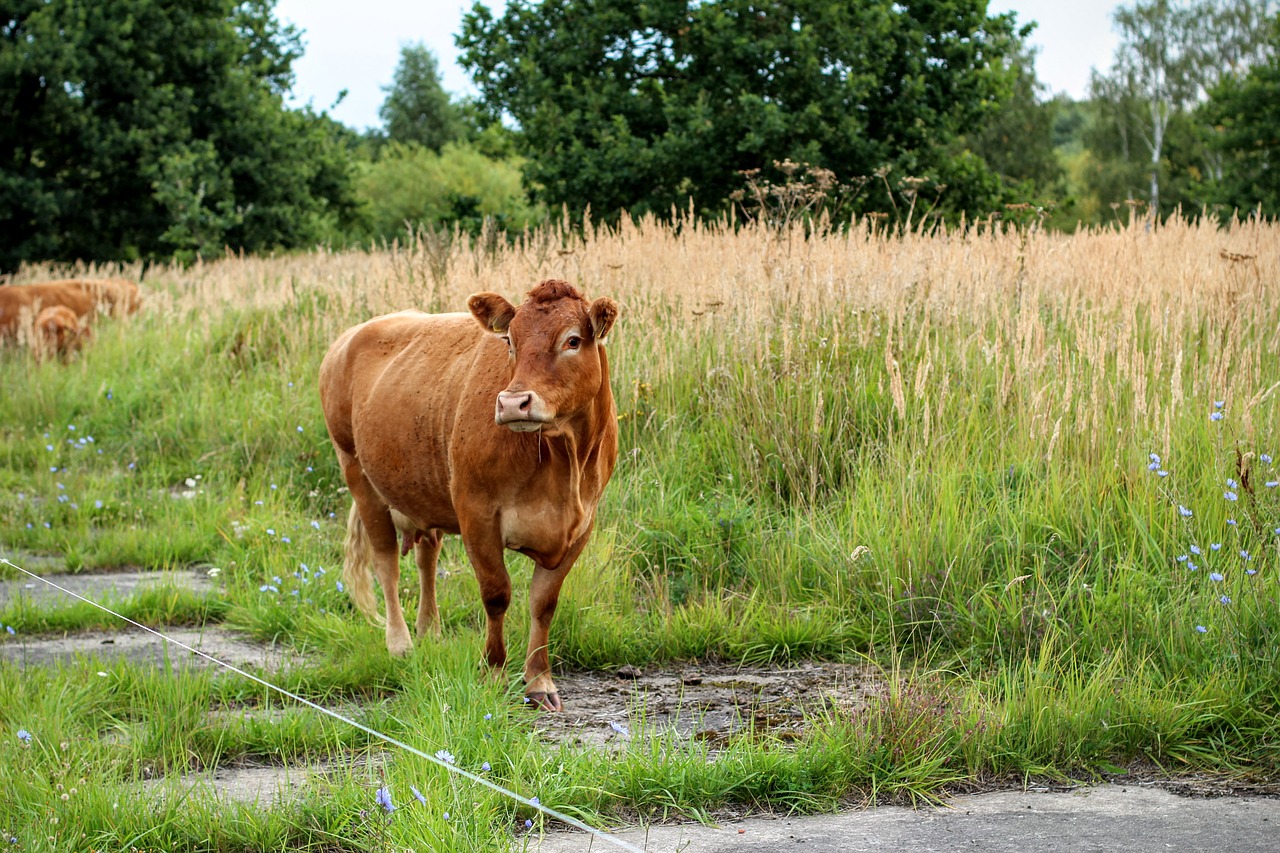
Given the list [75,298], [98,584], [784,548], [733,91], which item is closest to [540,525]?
[784,548]

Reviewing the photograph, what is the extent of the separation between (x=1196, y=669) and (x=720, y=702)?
1744mm

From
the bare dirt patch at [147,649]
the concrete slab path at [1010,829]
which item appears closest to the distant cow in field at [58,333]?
the bare dirt patch at [147,649]

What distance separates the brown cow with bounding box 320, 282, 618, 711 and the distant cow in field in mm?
7143

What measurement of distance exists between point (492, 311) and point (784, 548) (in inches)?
79.7

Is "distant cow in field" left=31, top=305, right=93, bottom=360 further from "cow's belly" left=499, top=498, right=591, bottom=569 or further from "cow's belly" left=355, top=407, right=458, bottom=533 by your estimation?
"cow's belly" left=499, top=498, right=591, bottom=569

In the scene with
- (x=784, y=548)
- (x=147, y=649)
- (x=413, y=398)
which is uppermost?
(x=413, y=398)

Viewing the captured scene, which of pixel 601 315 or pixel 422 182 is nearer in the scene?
pixel 601 315

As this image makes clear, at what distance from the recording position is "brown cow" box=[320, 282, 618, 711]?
4000mm

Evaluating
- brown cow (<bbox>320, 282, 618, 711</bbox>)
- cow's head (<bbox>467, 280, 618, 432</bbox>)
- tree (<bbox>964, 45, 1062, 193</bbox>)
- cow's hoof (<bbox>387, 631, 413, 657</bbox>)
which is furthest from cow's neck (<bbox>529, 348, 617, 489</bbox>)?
tree (<bbox>964, 45, 1062, 193</bbox>)

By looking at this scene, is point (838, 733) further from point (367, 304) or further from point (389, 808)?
point (367, 304)

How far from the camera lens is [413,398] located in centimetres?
488

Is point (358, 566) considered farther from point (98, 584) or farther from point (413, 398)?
point (98, 584)

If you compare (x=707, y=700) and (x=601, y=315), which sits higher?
(x=601, y=315)

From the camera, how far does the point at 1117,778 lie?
3.65m
